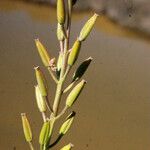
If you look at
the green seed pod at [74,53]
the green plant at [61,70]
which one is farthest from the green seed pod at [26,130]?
the green seed pod at [74,53]

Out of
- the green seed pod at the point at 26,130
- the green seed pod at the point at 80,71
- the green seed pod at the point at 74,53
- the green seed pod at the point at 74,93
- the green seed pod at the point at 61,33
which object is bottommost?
the green seed pod at the point at 26,130

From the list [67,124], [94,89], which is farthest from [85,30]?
[94,89]

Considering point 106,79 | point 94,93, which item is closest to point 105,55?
point 106,79

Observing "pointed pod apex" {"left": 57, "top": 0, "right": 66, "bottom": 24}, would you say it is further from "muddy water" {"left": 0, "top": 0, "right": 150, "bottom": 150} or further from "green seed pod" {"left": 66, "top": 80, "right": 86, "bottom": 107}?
"muddy water" {"left": 0, "top": 0, "right": 150, "bottom": 150}

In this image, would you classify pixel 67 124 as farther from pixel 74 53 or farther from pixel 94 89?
pixel 94 89

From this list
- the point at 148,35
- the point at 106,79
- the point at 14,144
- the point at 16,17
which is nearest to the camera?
the point at 14,144

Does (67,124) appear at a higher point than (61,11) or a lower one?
lower

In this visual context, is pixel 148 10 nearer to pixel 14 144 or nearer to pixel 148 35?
pixel 148 35

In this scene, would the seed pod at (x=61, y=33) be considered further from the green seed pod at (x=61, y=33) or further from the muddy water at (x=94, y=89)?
the muddy water at (x=94, y=89)
